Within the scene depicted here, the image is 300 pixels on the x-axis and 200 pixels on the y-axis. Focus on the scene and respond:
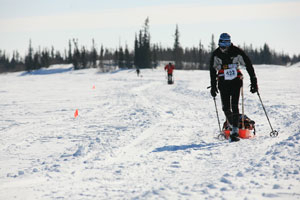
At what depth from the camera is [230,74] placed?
578 centimetres

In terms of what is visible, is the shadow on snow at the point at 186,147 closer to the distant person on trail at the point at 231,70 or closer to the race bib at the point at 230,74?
the distant person on trail at the point at 231,70

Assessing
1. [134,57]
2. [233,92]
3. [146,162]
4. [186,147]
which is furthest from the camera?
[134,57]

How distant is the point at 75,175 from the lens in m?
3.91

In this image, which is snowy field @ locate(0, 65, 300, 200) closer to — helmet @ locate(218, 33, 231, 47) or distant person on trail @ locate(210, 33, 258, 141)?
distant person on trail @ locate(210, 33, 258, 141)

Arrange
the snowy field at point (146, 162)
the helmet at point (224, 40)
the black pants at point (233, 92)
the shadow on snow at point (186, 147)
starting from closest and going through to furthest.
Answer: the snowy field at point (146, 162), the shadow on snow at point (186, 147), the helmet at point (224, 40), the black pants at point (233, 92)

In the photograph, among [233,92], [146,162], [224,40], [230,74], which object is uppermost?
[224,40]

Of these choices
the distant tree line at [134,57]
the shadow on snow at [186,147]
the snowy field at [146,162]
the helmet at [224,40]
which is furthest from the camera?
the distant tree line at [134,57]

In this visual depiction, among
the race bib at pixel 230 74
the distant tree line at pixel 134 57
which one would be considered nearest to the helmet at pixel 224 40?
the race bib at pixel 230 74

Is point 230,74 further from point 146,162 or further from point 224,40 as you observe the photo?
point 146,162

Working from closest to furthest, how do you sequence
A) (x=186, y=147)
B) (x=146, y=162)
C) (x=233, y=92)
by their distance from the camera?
(x=146, y=162) < (x=186, y=147) < (x=233, y=92)

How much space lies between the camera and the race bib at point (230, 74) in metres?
5.76

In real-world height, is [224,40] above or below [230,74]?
above

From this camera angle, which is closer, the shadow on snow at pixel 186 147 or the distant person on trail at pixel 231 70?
the shadow on snow at pixel 186 147

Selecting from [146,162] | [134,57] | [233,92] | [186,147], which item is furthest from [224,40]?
[134,57]
